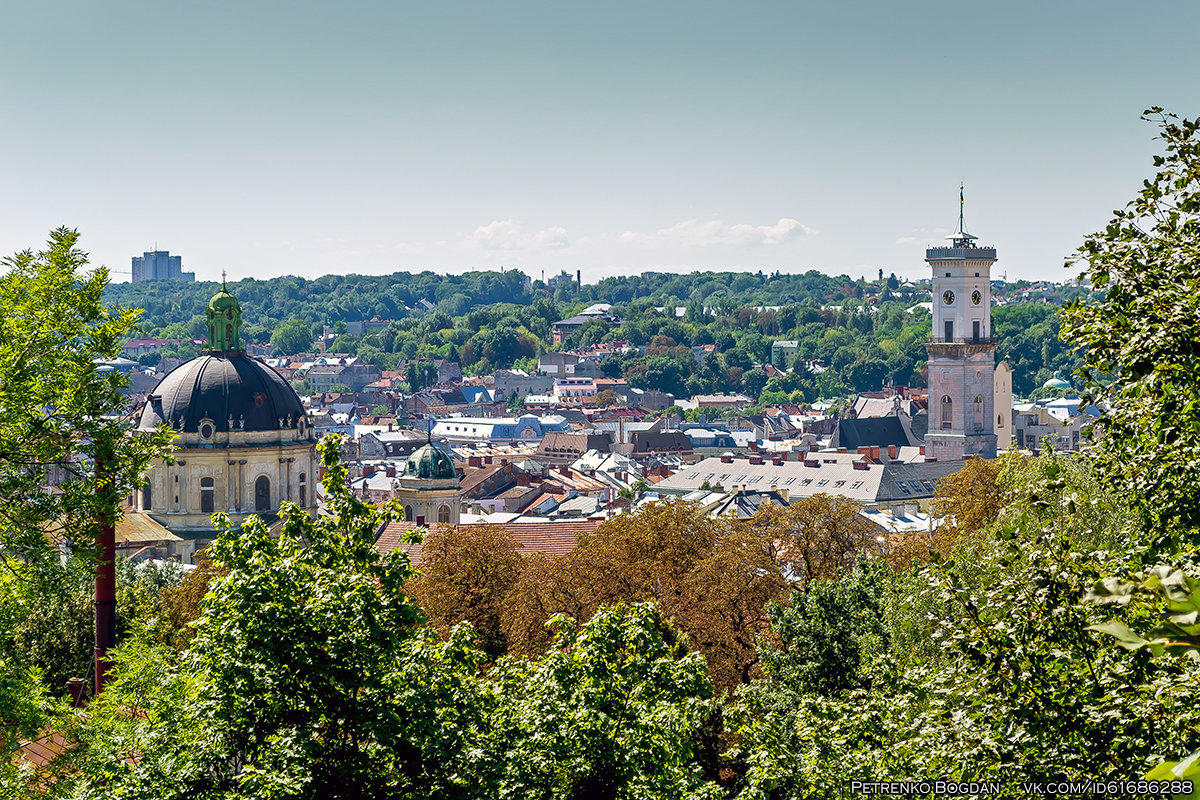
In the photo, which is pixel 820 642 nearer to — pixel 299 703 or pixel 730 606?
pixel 730 606

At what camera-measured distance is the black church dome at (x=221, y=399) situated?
216ft

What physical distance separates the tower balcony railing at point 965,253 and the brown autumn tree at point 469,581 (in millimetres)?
63036

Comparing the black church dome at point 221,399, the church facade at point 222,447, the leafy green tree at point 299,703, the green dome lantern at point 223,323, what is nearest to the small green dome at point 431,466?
the church facade at point 222,447

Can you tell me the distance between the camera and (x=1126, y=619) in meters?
10.7

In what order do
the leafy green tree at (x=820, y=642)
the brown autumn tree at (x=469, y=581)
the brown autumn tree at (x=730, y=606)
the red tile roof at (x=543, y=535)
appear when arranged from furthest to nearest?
the red tile roof at (x=543, y=535), the brown autumn tree at (x=469, y=581), the brown autumn tree at (x=730, y=606), the leafy green tree at (x=820, y=642)

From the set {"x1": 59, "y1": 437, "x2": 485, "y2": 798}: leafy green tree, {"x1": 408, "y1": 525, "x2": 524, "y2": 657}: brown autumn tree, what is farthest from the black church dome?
{"x1": 59, "y1": 437, "x2": 485, "y2": 798}: leafy green tree

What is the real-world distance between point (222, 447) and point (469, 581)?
30.9 m

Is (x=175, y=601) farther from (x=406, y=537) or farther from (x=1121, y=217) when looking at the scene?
(x=1121, y=217)

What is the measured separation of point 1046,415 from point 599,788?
12183 cm

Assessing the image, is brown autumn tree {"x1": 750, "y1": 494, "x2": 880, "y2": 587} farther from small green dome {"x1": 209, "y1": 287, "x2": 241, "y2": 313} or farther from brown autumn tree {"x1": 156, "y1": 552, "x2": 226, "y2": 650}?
small green dome {"x1": 209, "y1": 287, "x2": 241, "y2": 313}

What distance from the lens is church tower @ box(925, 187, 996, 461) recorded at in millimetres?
96500

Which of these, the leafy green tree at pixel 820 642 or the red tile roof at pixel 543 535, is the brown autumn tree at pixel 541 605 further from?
the red tile roof at pixel 543 535

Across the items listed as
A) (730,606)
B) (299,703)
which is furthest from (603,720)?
(730,606)

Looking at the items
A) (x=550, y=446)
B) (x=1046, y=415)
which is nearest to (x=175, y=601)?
(x=550, y=446)
